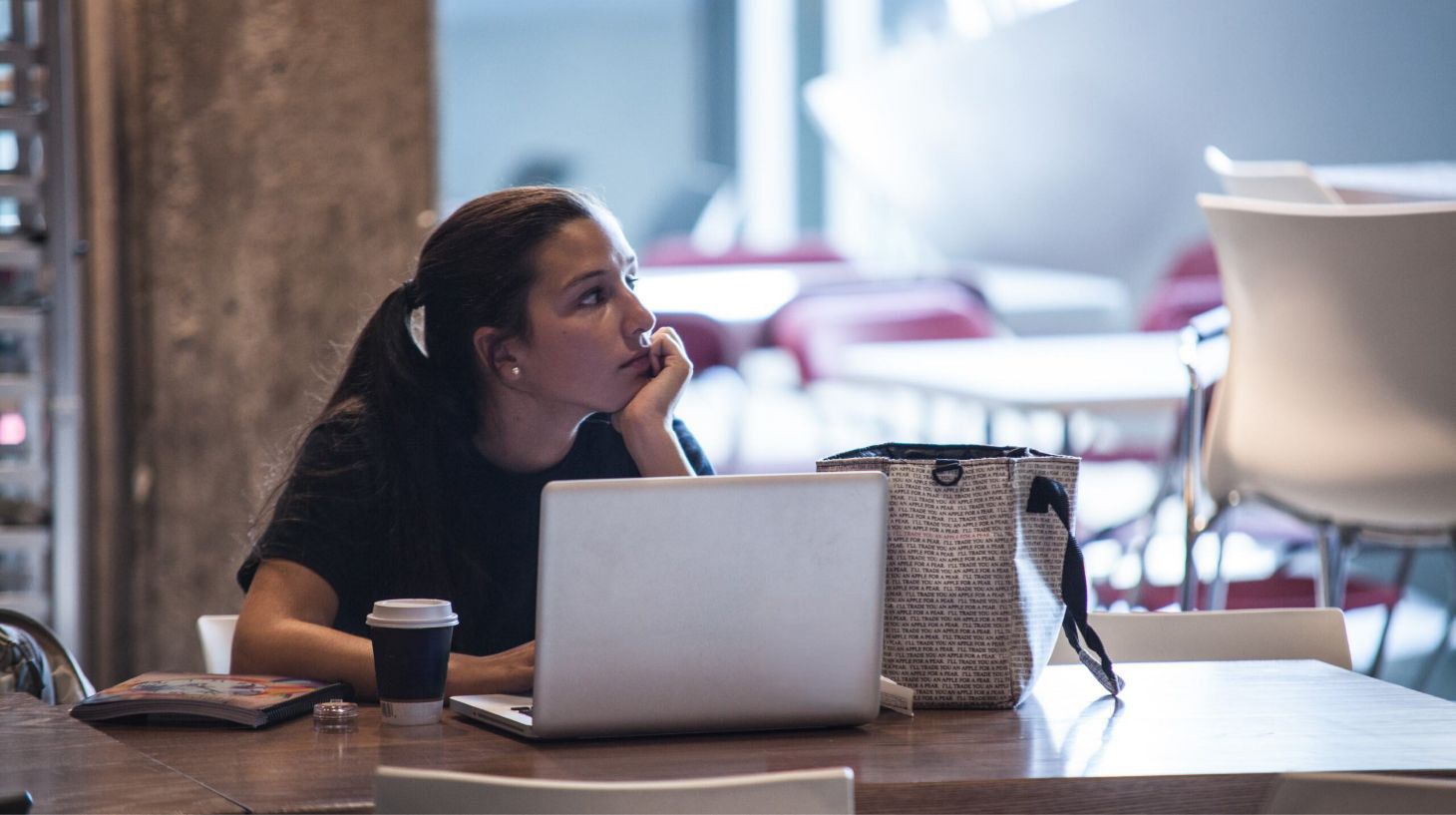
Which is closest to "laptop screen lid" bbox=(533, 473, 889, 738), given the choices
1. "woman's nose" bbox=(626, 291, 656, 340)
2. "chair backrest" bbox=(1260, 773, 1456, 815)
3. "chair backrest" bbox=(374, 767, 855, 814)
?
"chair backrest" bbox=(374, 767, 855, 814)

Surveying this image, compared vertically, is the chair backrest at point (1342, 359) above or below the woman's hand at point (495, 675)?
above

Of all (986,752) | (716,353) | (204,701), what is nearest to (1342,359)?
(986,752)

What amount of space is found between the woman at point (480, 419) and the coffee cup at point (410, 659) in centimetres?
41

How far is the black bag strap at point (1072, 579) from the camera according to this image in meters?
1.58

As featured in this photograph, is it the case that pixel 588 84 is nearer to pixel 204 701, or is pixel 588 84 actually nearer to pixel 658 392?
pixel 658 392

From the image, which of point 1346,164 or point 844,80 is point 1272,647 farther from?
point 844,80

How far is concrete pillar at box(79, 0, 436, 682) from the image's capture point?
3.32 meters

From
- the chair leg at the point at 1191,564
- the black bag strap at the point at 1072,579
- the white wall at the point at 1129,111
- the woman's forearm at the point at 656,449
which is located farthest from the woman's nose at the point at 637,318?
the white wall at the point at 1129,111

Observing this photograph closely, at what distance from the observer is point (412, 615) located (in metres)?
1.48

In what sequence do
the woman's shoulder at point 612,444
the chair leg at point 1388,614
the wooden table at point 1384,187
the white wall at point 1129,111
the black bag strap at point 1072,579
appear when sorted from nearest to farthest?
the black bag strap at point 1072,579
the woman's shoulder at point 612,444
the chair leg at point 1388,614
the wooden table at point 1384,187
the white wall at point 1129,111

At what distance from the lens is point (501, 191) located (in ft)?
7.00

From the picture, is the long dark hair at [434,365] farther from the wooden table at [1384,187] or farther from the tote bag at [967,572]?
the wooden table at [1384,187]

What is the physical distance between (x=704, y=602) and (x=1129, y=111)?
697 centimetres

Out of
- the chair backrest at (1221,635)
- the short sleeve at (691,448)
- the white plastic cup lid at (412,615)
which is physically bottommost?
the chair backrest at (1221,635)
